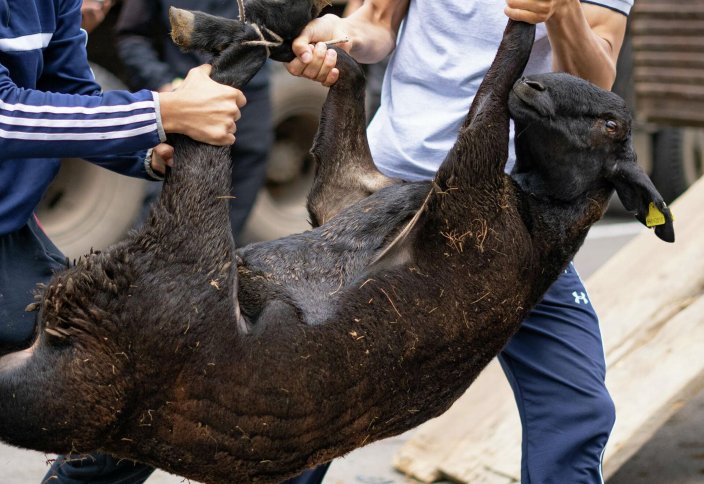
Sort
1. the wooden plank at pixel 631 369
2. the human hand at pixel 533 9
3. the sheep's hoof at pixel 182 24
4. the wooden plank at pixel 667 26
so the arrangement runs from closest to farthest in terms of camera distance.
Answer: the sheep's hoof at pixel 182 24 → the human hand at pixel 533 9 → the wooden plank at pixel 631 369 → the wooden plank at pixel 667 26

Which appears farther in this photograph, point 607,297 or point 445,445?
point 607,297

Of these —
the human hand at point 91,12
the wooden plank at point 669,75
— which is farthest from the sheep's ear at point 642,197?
the wooden plank at point 669,75

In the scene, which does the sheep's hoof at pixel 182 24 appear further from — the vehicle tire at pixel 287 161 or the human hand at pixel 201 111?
the vehicle tire at pixel 287 161

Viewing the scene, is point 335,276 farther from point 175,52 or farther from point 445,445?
point 175,52

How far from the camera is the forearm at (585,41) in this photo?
10.5 feet

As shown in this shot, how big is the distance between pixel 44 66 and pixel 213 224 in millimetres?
759

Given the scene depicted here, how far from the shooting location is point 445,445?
16.5 feet

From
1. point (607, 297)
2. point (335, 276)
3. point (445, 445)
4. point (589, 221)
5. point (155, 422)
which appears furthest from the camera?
point (607, 297)

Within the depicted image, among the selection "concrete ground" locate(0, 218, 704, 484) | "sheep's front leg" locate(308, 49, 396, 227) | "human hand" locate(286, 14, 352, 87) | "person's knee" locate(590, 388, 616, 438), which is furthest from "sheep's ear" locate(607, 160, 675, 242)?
"concrete ground" locate(0, 218, 704, 484)

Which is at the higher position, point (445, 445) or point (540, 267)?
point (540, 267)

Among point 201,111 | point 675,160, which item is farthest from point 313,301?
point 675,160

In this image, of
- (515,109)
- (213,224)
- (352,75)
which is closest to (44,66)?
(213,224)

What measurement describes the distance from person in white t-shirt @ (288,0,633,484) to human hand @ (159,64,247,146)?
0.51 metres

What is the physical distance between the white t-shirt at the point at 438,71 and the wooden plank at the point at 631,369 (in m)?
1.56
